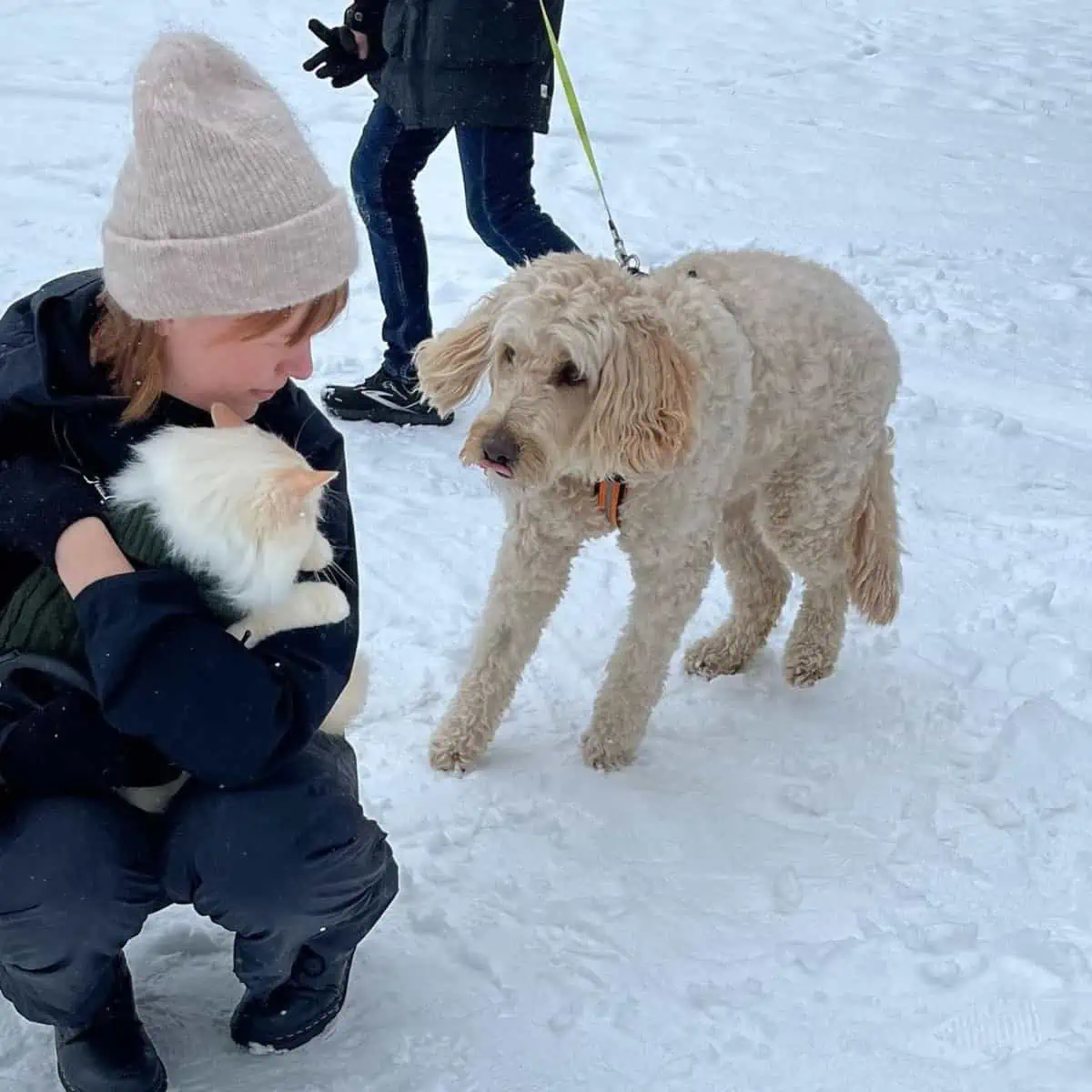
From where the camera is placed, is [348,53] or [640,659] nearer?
[640,659]

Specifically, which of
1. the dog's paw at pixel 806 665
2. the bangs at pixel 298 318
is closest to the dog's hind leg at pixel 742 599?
the dog's paw at pixel 806 665

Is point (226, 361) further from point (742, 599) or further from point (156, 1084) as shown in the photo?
point (742, 599)

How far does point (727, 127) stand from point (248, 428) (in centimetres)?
677

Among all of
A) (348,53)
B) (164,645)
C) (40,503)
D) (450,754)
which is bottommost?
(450,754)

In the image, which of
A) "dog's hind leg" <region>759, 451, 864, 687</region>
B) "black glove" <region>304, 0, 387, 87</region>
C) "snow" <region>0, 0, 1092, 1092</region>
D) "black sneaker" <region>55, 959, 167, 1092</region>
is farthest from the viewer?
"black glove" <region>304, 0, 387, 87</region>

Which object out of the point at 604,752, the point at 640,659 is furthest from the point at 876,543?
the point at 604,752

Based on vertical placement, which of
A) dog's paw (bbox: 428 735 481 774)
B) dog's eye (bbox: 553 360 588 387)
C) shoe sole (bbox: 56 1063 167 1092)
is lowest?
dog's paw (bbox: 428 735 481 774)

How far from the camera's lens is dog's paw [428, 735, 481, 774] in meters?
2.87

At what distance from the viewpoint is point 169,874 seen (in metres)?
1.79

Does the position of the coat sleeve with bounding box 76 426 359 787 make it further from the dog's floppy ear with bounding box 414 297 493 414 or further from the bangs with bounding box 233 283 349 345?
the dog's floppy ear with bounding box 414 297 493 414

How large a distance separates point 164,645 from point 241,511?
200 mm

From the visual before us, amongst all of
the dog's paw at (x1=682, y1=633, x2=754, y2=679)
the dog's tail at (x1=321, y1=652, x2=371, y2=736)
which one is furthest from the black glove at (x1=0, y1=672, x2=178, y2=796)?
the dog's paw at (x1=682, y1=633, x2=754, y2=679)

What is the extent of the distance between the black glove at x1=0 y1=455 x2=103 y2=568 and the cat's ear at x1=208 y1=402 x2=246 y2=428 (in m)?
0.20

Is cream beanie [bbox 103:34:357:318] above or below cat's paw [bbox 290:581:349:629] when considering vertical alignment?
above
